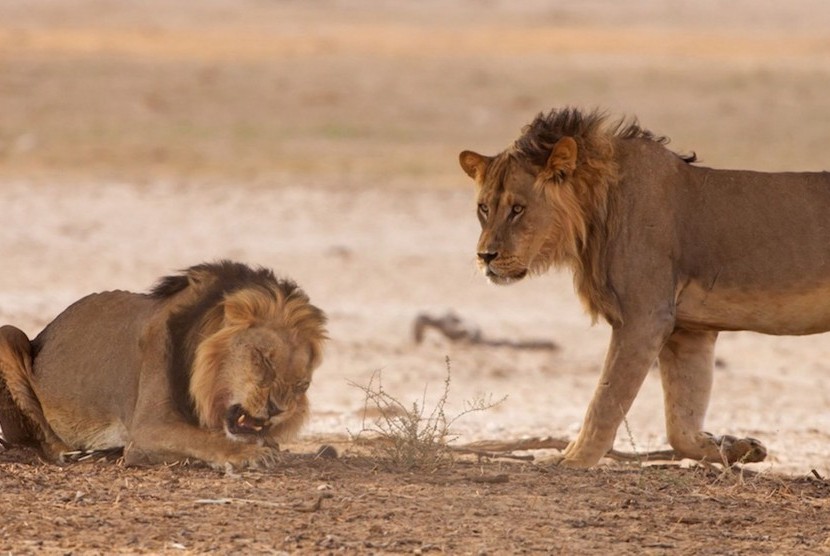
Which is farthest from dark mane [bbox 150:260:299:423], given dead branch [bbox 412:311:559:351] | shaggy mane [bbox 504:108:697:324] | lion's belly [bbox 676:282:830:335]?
dead branch [bbox 412:311:559:351]

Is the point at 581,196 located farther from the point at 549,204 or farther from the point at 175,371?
the point at 175,371

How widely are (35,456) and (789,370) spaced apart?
6.71m

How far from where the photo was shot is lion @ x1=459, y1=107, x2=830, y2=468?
6812 millimetres

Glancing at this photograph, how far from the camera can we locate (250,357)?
20.3ft

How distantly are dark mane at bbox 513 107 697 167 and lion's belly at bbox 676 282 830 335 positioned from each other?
0.61 metres

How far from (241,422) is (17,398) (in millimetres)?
1150

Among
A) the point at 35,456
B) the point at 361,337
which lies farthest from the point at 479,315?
the point at 35,456

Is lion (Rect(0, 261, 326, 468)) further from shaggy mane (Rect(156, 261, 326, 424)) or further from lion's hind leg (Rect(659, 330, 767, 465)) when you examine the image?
lion's hind leg (Rect(659, 330, 767, 465))

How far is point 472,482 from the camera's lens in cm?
625

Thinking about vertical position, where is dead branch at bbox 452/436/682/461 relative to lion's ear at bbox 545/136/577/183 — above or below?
below

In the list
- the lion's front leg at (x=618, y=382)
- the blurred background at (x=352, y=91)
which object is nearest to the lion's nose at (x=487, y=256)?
the lion's front leg at (x=618, y=382)

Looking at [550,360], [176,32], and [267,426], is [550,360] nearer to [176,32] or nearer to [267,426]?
[267,426]

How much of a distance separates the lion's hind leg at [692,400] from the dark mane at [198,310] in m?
1.72

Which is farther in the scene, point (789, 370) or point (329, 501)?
point (789, 370)
